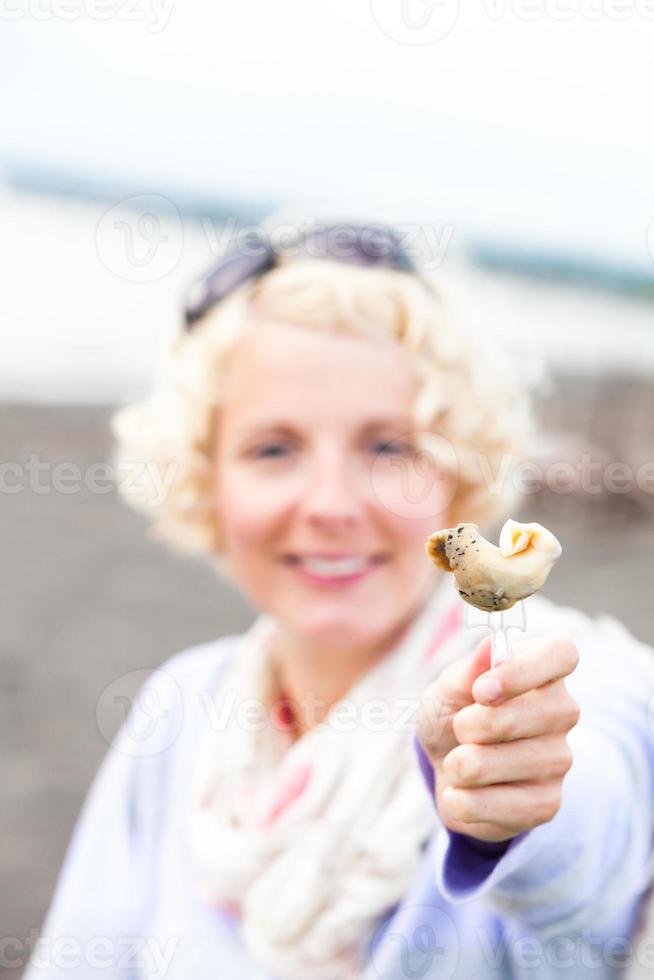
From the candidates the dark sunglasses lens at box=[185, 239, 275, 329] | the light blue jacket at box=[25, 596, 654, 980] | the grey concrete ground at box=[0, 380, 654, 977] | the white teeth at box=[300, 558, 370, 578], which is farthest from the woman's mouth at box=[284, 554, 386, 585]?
the grey concrete ground at box=[0, 380, 654, 977]

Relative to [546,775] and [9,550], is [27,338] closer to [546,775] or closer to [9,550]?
[9,550]

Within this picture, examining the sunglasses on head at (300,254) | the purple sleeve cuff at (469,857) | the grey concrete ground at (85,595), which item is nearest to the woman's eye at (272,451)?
the sunglasses on head at (300,254)

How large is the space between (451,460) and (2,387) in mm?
3347

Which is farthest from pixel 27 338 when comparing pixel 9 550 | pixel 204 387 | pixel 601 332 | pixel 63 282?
pixel 204 387

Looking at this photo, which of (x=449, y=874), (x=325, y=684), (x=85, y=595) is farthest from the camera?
(x=85, y=595)

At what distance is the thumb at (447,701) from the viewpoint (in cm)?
49

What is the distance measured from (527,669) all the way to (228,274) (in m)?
0.52

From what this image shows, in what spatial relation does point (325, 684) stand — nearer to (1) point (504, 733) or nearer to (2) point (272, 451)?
(2) point (272, 451)

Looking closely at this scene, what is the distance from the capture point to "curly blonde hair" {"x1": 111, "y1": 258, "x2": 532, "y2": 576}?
2.73ft

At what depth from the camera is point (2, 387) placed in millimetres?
3945

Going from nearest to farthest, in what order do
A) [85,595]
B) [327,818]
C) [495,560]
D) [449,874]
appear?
[495,560] < [449,874] < [327,818] < [85,595]

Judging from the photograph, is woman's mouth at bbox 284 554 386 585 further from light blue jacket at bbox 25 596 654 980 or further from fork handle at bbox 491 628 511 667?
fork handle at bbox 491 628 511 667

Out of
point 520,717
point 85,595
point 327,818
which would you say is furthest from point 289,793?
point 85,595

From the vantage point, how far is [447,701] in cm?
51
